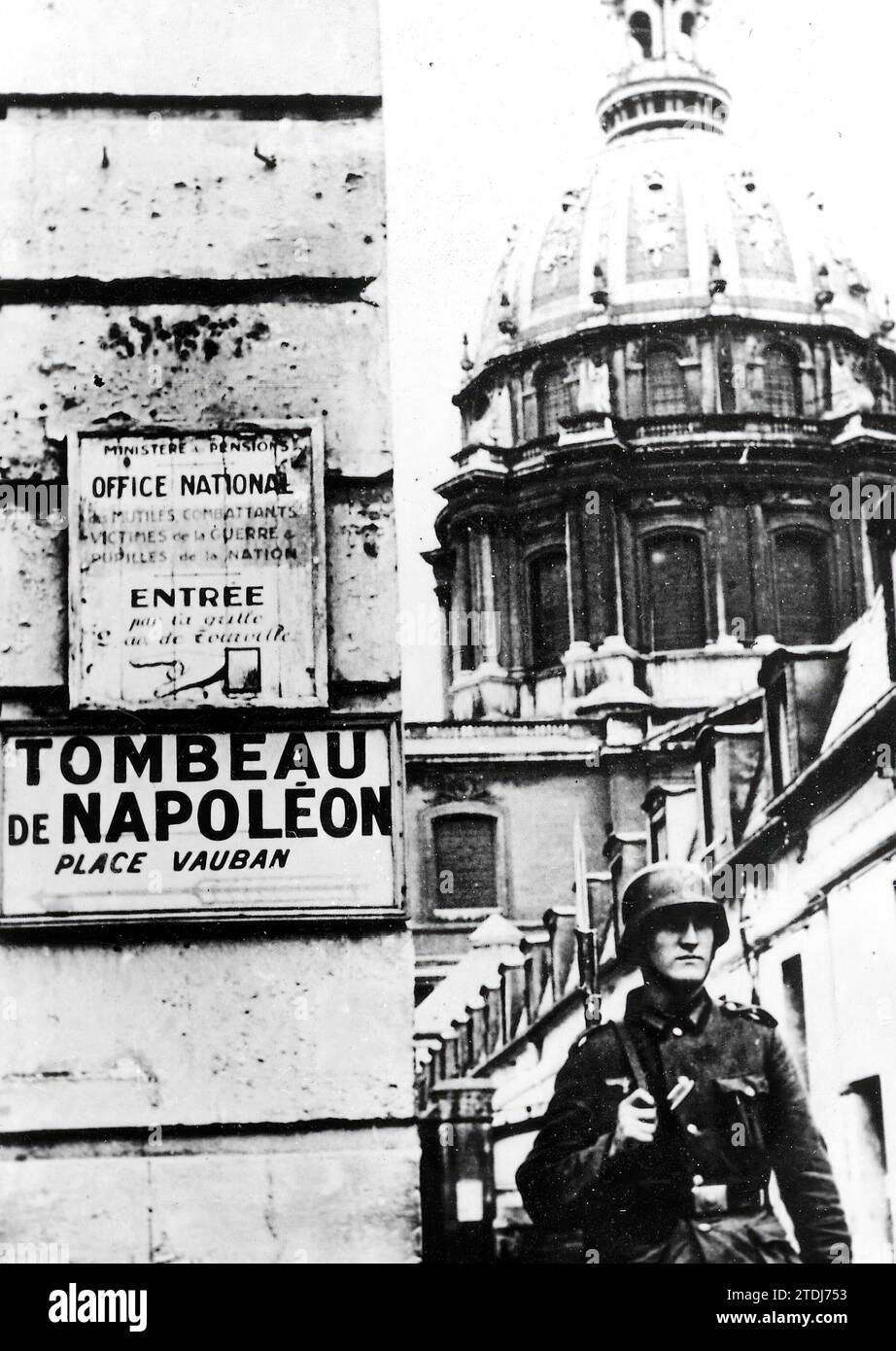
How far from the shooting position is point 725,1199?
6.12m

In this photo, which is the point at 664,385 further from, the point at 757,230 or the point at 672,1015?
the point at 672,1015

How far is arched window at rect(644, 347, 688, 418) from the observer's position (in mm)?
8719

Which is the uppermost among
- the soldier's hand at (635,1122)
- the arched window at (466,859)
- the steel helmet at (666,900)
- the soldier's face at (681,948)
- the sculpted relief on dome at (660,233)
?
the sculpted relief on dome at (660,233)

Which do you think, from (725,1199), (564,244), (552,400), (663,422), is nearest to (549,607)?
(663,422)

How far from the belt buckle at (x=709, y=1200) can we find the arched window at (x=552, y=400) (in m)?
4.50

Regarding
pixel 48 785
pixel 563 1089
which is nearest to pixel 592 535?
pixel 563 1089

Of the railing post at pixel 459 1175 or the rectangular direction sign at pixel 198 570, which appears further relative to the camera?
the railing post at pixel 459 1175

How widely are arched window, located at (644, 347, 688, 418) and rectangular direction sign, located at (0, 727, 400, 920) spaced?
359cm

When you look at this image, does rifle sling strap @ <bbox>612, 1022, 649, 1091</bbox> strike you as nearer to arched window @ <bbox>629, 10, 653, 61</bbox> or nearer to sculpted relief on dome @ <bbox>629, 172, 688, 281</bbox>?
arched window @ <bbox>629, 10, 653, 61</bbox>

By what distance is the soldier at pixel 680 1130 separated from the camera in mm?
Result: 6062

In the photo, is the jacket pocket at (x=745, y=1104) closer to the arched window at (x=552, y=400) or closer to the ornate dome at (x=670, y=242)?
the ornate dome at (x=670, y=242)

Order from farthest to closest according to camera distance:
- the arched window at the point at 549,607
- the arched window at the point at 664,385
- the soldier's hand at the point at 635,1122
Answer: the arched window at the point at 664,385 < the arched window at the point at 549,607 < the soldier's hand at the point at 635,1122

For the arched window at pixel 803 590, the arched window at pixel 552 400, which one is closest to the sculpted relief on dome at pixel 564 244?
the arched window at pixel 552 400

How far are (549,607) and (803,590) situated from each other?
137cm
